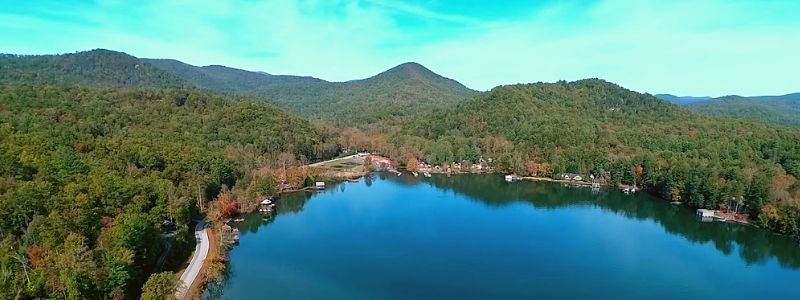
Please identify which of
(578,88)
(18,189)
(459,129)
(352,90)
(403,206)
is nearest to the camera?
(18,189)

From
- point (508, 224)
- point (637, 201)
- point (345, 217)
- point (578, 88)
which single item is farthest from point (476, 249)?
Answer: point (578, 88)

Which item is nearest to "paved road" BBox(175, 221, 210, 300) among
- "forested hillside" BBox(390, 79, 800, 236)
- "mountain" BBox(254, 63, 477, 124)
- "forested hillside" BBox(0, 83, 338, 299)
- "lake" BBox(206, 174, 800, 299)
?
"forested hillside" BBox(0, 83, 338, 299)

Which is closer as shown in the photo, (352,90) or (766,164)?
(766,164)

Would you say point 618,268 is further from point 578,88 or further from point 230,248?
point 578,88

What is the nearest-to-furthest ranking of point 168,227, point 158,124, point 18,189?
point 18,189, point 168,227, point 158,124

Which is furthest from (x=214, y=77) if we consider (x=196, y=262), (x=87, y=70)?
(x=196, y=262)

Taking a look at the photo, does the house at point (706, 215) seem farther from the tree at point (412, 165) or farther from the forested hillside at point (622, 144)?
the tree at point (412, 165)

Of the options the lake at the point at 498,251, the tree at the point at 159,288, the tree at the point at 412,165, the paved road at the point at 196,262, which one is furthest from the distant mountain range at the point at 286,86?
the tree at the point at 159,288

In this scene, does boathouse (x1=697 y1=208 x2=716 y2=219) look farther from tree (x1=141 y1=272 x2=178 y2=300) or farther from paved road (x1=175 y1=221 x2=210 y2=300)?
tree (x1=141 y1=272 x2=178 y2=300)
